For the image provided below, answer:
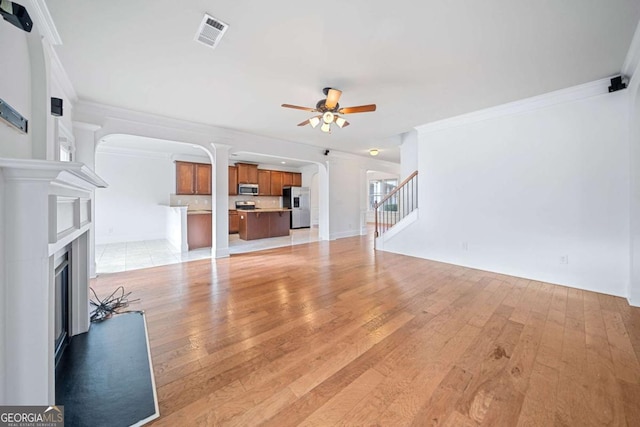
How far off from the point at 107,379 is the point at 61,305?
821mm

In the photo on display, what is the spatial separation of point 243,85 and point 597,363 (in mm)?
4152

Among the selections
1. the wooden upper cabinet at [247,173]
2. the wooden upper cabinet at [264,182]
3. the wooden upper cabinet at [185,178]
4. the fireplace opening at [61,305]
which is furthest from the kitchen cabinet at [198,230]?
the fireplace opening at [61,305]

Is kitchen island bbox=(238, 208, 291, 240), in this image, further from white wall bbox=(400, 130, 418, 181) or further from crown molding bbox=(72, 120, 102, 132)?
white wall bbox=(400, 130, 418, 181)

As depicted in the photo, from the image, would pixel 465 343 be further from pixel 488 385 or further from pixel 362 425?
pixel 362 425

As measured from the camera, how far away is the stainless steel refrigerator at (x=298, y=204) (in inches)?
361

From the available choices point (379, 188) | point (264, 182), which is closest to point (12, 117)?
point (264, 182)

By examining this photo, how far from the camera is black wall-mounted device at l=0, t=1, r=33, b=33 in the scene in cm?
97

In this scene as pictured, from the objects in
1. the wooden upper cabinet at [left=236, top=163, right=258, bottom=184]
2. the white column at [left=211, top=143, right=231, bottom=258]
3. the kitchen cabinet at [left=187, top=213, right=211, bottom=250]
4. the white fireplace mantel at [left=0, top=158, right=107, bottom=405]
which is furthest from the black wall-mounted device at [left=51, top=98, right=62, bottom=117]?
the wooden upper cabinet at [left=236, top=163, right=258, bottom=184]

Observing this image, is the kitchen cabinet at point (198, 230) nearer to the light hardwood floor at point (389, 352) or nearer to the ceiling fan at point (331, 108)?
the light hardwood floor at point (389, 352)

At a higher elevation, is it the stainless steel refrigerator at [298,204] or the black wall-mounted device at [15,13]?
the black wall-mounted device at [15,13]

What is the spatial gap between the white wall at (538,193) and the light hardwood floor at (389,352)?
469mm

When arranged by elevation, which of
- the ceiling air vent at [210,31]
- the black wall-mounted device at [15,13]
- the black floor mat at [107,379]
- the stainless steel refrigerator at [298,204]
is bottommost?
the black floor mat at [107,379]

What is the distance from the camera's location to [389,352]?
185 centimetres

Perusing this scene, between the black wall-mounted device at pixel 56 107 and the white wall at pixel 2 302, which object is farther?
the black wall-mounted device at pixel 56 107
